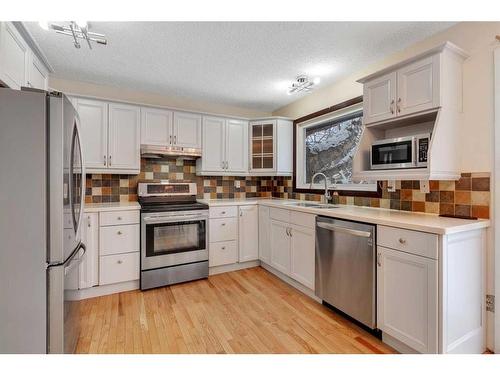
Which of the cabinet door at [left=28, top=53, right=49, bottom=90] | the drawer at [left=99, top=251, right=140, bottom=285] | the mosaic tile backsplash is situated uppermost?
the cabinet door at [left=28, top=53, right=49, bottom=90]

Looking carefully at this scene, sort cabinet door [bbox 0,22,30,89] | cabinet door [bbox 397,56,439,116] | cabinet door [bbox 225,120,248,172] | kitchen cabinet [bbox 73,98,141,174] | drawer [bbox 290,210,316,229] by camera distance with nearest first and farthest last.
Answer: cabinet door [bbox 0,22,30,89], cabinet door [bbox 397,56,439,116], drawer [bbox 290,210,316,229], kitchen cabinet [bbox 73,98,141,174], cabinet door [bbox 225,120,248,172]

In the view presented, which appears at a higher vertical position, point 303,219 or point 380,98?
point 380,98

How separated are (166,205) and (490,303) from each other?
9.86ft

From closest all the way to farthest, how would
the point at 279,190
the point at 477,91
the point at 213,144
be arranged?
the point at 477,91 → the point at 213,144 → the point at 279,190

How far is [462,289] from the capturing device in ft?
5.20

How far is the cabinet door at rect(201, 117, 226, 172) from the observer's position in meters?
3.44

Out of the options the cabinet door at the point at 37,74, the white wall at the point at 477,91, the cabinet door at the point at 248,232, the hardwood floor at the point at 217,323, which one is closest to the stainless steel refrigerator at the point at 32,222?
the hardwood floor at the point at 217,323

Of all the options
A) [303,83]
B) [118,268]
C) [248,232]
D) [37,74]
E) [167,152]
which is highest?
[303,83]

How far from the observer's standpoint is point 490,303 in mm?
1720

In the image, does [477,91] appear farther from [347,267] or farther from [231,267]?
[231,267]

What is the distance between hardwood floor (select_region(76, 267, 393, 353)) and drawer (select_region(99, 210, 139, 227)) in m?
0.76

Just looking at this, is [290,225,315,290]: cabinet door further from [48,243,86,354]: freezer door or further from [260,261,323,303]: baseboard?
[48,243,86,354]: freezer door

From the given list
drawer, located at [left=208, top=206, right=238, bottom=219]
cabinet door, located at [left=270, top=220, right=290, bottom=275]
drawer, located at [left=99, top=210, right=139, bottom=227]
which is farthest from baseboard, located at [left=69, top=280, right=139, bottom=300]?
cabinet door, located at [left=270, top=220, right=290, bottom=275]

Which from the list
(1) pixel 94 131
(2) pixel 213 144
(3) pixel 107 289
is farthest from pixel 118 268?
(2) pixel 213 144
